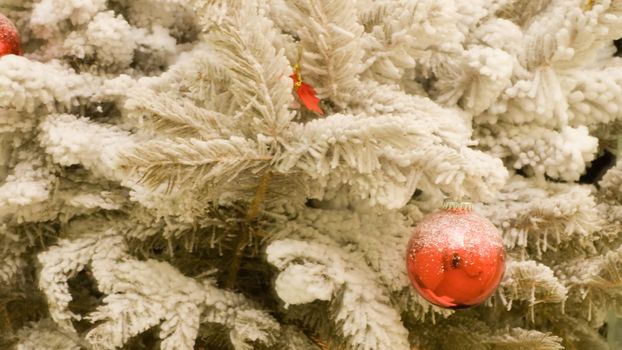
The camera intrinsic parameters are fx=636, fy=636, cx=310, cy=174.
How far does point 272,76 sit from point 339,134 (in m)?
0.08

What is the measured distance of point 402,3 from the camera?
2.04 feet

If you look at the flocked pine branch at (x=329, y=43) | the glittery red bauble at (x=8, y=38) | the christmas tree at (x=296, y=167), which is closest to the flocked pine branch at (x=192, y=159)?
the christmas tree at (x=296, y=167)

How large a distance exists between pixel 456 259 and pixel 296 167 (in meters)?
0.17

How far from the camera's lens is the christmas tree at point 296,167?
56 cm

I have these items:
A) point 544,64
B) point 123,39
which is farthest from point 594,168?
point 123,39

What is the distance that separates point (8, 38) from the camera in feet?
2.25

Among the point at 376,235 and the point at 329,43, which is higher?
the point at 329,43

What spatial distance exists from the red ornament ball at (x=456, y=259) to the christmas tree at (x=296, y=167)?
0.03 meters

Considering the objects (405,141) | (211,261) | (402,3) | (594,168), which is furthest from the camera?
(594,168)

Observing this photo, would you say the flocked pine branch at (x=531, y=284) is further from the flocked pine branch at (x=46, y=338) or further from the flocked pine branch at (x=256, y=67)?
the flocked pine branch at (x=46, y=338)

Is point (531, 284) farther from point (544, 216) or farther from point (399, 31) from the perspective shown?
point (399, 31)

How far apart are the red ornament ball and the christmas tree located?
0.10 feet

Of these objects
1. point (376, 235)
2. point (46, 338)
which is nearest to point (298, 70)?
point (376, 235)

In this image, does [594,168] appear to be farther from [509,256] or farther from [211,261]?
[211,261]
